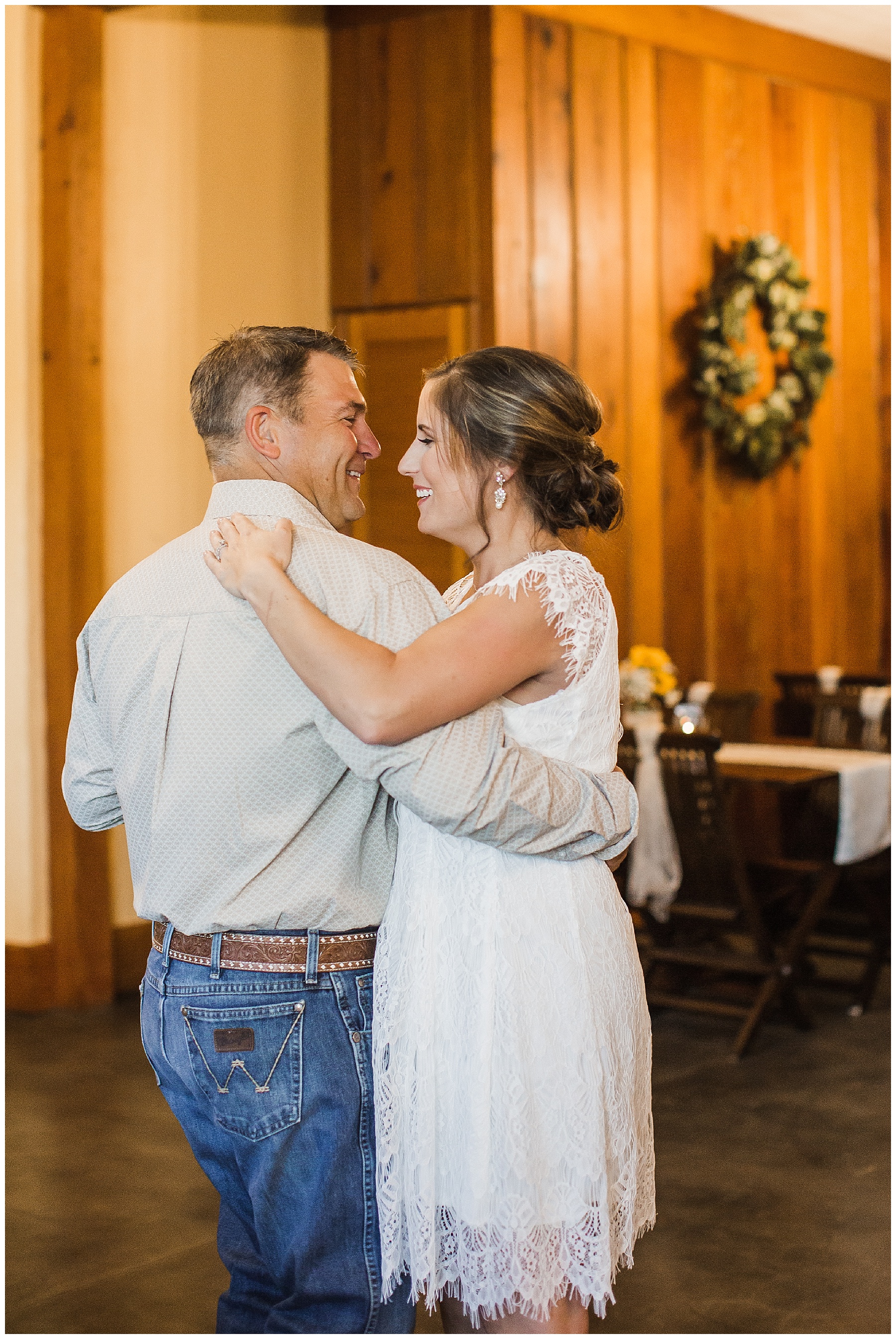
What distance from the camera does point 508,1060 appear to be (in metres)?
1.81

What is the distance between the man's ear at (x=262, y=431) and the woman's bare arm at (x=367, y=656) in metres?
0.13

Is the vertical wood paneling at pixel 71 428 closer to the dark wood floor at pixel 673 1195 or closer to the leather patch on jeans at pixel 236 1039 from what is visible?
the dark wood floor at pixel 673 1195

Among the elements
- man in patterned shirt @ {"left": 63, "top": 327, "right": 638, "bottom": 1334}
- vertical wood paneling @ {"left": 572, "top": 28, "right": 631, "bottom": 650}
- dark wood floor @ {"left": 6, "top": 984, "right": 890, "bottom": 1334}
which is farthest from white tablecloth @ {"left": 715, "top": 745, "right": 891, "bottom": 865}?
man in patterned shirt @ {"left": 63, "top": 327, "right": 638, "bottom": 1334}

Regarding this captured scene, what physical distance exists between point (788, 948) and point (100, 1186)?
2.55 metres

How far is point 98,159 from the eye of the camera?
544cm

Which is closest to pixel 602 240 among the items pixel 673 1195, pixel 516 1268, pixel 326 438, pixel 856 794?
pixel 856 794

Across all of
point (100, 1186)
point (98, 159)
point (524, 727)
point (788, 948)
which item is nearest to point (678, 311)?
point (98, 159)

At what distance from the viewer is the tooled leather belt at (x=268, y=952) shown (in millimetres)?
1713

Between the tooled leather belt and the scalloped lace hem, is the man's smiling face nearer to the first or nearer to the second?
the tooled leather belt

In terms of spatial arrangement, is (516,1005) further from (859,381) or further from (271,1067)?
(859,381)

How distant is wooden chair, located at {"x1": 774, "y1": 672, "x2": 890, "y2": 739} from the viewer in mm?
6426

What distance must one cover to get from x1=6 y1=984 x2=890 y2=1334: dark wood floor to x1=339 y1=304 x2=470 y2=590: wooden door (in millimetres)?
2355

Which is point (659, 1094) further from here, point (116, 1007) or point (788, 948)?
point (116, 1007)

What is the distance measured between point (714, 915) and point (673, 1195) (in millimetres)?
1488
